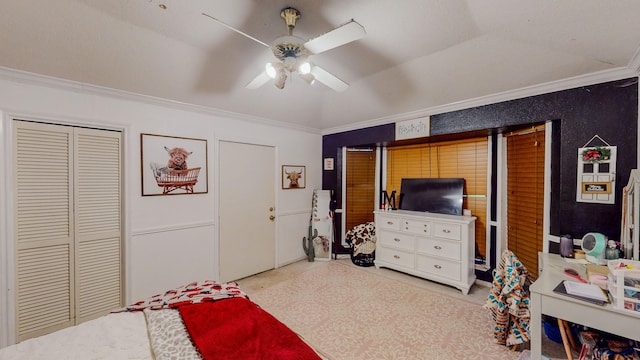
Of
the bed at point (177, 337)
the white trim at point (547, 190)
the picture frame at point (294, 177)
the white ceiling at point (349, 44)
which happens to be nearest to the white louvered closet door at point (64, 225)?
the white ceiling at point (349, 44)

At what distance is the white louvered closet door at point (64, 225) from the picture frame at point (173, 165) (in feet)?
0.81

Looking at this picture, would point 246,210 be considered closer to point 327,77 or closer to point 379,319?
point 379,319

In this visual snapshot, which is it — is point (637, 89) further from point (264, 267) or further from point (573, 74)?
point (264, 267)

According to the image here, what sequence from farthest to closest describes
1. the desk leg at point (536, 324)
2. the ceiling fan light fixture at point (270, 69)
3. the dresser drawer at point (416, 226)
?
the dresser drawer at point (416, 226) < the ceiling fan light fixture at point (270, 69) < the desk leg at point (536, 324)

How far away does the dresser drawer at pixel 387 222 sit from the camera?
3.66 metres

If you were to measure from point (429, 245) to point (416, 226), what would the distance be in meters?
0.29

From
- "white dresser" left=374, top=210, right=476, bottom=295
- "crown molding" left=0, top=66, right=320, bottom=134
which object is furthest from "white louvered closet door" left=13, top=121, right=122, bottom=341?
"white dresser" left=374, top=210, right=476, bottom=295

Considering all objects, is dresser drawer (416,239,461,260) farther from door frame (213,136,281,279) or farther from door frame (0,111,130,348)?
door frame (0,111,130,348)

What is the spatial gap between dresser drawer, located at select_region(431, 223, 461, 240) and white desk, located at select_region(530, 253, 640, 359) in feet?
3.91

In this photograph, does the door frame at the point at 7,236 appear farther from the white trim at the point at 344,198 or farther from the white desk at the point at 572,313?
the white desk at the point at 572,313

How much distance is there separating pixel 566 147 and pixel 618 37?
930 millimetres

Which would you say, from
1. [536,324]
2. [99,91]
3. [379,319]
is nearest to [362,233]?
Answer: [379,319]

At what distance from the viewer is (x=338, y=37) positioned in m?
1.50

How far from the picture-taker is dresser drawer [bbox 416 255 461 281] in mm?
3109
